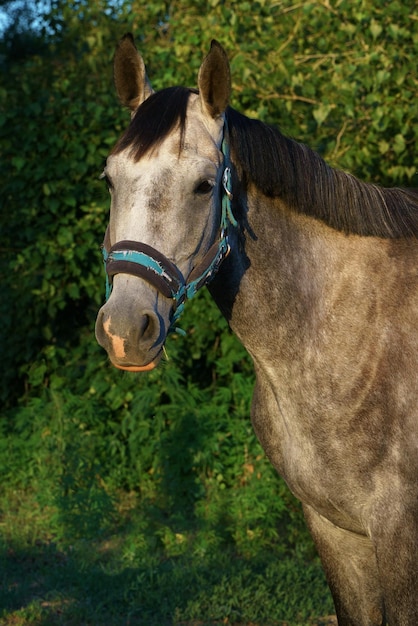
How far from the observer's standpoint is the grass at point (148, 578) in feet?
13.5

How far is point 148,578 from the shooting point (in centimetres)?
456

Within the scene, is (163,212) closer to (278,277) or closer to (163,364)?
(278,277)

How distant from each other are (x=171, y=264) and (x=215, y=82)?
583mm

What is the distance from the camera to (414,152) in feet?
16.9

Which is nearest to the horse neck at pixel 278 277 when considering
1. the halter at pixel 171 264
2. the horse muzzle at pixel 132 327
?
the halter at pixel 171 264

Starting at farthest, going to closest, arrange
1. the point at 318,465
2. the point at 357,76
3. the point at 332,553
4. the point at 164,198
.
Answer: the point at 357,76 → the point at 332,553 → the point at 318,465 → the point at 164,198

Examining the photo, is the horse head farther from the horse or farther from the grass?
the grass

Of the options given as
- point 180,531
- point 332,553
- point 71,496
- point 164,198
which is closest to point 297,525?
point 180,531

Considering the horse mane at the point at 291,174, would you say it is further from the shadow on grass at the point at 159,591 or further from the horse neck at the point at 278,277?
the shadow on grass at the point at 159,591

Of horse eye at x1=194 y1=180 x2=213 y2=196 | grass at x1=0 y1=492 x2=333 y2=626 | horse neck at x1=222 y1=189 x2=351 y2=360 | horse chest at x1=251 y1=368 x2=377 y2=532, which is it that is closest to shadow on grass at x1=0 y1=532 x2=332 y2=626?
grass at x1=0 y1=492 x2=333 y2=626

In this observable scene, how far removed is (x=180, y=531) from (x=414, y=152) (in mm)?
2732

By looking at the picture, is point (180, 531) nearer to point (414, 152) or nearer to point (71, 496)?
point (71, 496)

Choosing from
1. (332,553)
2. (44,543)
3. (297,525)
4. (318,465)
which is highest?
(318,465)

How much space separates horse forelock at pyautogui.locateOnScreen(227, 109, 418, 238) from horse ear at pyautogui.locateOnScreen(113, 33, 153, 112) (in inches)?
12.2
